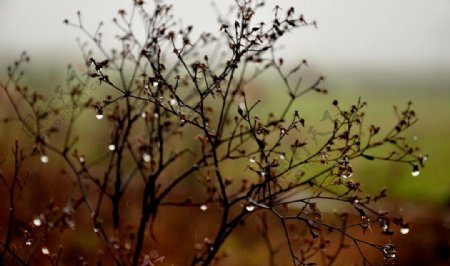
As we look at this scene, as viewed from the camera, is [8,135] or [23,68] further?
[8,135]

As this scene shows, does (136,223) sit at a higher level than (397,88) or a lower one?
lower

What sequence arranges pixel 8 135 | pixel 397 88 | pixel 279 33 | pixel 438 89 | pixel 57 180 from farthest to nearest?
pixel 397 88 < pixel 438 89 < pixel 57 180 < pixel 8 135 < pixel 279 33

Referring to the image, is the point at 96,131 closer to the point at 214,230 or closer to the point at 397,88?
the point at 214,230

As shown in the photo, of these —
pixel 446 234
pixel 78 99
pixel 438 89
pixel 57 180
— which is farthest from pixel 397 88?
pixel 78 99

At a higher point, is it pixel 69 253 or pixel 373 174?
pixel 373 174

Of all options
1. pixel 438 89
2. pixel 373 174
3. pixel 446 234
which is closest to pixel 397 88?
pixel 438 89

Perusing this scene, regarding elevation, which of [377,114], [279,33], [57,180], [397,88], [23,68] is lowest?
[279,33]

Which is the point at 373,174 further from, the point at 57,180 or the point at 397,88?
the point at 57,180

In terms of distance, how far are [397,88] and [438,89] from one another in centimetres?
75

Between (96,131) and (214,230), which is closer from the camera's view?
(214,230)

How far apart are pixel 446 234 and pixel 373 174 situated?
944 mm

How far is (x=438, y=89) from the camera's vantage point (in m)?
A: 6.55

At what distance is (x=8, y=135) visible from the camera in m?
4.52

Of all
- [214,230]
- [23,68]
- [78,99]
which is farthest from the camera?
[214,230]
